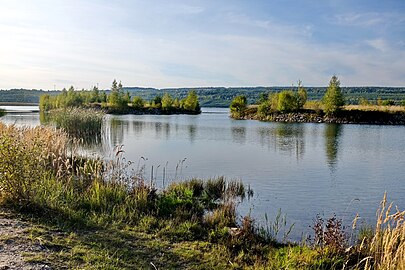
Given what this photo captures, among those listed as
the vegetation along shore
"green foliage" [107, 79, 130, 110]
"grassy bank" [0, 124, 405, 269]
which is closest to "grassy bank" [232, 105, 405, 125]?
the vegetation along shore

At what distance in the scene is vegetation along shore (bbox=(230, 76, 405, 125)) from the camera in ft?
220

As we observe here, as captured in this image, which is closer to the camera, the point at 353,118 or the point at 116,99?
the point at 353,118

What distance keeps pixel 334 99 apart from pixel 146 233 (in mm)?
65992

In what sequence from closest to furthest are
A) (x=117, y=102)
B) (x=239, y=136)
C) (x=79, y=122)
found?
(x=79, y=122) < (x=239, y=136) < (x=117, y=102)

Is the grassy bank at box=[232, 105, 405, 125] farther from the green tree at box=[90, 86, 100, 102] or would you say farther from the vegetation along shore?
the green tree at box=[90, 86, 100, 102]

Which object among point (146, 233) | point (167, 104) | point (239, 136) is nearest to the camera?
point (146, 233)

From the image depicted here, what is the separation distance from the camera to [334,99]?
6812 centimetres

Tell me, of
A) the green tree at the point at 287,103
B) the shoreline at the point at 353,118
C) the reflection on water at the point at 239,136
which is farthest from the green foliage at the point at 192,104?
the reflection on water at the point at 239,136

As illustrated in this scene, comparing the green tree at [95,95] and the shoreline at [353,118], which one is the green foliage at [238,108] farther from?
the green tree at [95,95]

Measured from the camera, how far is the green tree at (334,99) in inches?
2687

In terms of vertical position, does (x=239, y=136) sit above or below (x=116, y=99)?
below

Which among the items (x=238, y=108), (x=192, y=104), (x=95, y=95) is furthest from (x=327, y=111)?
(x=95, y=95)

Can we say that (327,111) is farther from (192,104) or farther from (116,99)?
(116,99)

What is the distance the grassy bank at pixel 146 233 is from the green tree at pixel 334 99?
62.1 meters
